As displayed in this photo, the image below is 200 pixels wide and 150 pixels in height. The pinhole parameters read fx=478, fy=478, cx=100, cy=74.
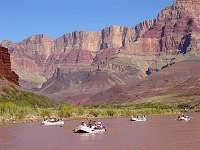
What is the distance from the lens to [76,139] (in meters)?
51.7

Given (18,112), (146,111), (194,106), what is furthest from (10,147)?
(194,106)

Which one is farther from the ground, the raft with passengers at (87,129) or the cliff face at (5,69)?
the cliff face at (5,69)

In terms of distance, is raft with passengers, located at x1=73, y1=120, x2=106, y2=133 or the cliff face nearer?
raft with passengers, located at x1=73, y1=120, x2=106, y2=133

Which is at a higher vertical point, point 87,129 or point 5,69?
point 5,69

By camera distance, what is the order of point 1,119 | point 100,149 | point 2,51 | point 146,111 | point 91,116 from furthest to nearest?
point 2,51, point 146,111, point 91,116, point 1,119, point 100,149

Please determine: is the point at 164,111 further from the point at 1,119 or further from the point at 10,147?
the point at 10,147

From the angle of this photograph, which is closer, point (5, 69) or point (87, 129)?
point (87, 129)

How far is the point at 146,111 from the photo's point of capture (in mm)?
134375

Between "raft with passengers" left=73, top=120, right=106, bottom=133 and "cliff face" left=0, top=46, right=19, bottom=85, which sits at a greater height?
"cliff face" left=0, top=46, right=19, bottom=85

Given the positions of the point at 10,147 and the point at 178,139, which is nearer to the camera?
the point at 10,147

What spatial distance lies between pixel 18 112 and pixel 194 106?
80.8m

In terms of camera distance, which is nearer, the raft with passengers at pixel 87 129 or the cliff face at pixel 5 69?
the raft with passengers at pixel 87 129

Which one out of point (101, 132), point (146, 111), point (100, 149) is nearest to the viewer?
point (100, 149)

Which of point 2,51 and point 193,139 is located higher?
point 2,51
